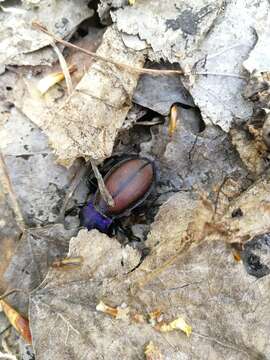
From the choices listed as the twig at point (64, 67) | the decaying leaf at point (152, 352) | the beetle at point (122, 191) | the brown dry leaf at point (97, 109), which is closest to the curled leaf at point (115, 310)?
the decaying leaf at point (152, 352)

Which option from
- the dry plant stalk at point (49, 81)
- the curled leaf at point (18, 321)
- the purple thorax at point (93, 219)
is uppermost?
the dry plant stalk at point (49, 81)

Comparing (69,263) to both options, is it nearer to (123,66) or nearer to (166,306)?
(166,306)

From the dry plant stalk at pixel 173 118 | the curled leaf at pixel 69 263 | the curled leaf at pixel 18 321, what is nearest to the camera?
the curled leaf at pixel 69 263

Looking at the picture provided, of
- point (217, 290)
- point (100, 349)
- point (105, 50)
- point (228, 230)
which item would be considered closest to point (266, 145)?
point (228, 230)

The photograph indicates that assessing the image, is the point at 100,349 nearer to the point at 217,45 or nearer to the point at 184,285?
the point at 184,285

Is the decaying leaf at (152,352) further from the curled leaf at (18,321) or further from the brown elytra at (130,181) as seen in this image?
the brown elytra at (130,181)

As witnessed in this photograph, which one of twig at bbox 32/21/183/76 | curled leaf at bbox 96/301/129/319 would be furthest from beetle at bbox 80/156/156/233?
curled leaf at bbox 96/301/129/319

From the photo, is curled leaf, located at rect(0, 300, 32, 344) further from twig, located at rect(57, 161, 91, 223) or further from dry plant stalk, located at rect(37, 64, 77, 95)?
dry plant stalk, located at rect(37, 64, 77, 95)
